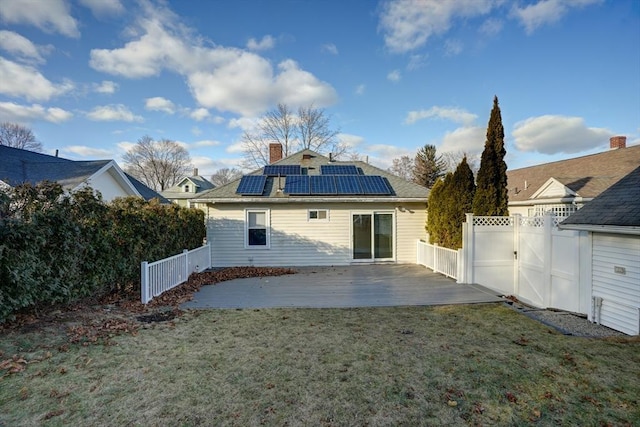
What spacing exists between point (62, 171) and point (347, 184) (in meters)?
11.7

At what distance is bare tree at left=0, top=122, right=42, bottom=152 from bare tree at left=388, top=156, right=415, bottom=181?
147 feet

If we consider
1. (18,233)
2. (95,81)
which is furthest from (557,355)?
(95,81)

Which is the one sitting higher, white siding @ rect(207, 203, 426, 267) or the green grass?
white siding @ rect(207, 203, 426, 267)

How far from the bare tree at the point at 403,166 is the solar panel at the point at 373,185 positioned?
27282 millimetres

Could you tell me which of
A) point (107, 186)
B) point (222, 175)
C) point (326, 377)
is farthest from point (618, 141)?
point (222, 175)

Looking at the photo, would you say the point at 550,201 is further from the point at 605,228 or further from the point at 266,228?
the point at 266,228

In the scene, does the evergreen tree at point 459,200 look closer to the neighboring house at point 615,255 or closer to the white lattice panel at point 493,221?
the white lattice panel at point 493,221

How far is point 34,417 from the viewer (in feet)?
8.64

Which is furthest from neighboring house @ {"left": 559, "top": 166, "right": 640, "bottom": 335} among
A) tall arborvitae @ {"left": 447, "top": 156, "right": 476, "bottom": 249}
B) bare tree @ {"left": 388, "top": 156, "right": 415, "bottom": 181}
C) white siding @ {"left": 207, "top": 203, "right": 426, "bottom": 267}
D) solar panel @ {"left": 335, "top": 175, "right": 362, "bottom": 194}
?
bare tree @ {"left": 388, "top": 156, "right": 415, "bottom": 181}

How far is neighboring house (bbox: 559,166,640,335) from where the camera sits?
5172mm

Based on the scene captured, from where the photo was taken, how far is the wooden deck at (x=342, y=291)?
681 centimetres

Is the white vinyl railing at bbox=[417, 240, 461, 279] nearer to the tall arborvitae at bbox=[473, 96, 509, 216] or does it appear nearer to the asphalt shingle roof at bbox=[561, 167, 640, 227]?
the tall arborvitae at bbox=[473, 96, 509, 216]

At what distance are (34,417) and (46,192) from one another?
12.8 feet

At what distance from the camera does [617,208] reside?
577cm
